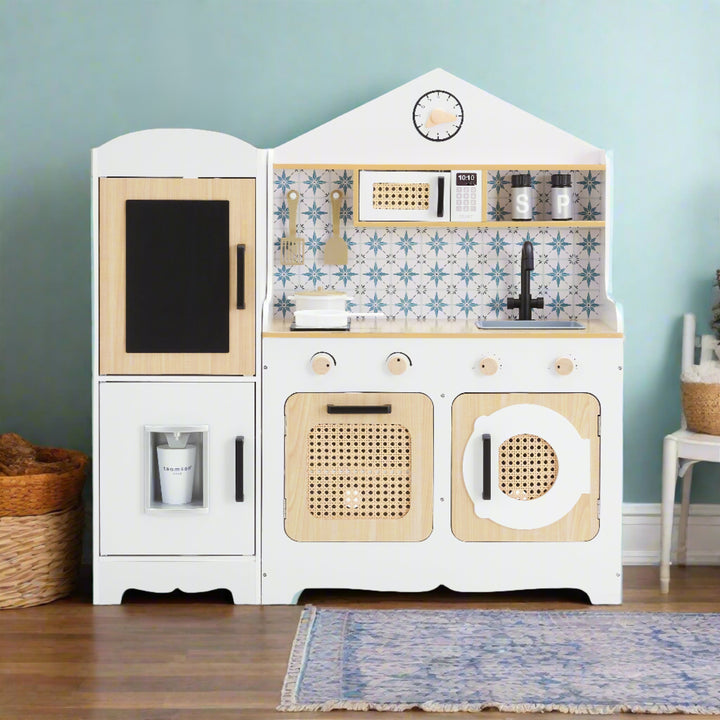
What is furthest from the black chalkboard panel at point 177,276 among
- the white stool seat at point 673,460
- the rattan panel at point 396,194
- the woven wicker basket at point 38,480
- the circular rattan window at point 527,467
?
the white stool seat at point 673,460

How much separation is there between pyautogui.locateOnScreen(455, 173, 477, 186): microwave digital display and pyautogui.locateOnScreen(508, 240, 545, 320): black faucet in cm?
28

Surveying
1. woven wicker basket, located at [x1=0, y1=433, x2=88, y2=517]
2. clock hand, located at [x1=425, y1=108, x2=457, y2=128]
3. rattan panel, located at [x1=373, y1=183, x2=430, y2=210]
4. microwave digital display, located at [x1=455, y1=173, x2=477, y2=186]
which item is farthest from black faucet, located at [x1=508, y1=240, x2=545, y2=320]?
woven wicker basket, located at [x1=0, y1=433, x2=88, y2=517]

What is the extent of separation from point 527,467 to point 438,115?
1.25 metres

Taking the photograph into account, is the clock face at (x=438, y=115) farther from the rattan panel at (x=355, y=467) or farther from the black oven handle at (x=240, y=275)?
the rattan panel at (x=355, y=467)

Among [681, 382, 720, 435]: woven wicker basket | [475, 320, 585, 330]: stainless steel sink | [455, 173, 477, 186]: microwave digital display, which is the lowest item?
[681, 382, 720, 435]: woven wicker basket

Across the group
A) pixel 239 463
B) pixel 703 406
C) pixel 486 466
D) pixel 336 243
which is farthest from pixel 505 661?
pixel 336 243

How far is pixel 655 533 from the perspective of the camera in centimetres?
373

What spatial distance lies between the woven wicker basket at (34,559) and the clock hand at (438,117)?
5.90 ft

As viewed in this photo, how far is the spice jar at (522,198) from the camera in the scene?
11.4 feet

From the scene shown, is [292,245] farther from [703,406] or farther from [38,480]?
[703,406]

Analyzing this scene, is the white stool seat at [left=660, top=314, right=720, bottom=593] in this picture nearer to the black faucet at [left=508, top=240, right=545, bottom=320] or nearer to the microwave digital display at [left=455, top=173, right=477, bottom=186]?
the black faucet at [left=508, top=240, right=545, bottom=320]

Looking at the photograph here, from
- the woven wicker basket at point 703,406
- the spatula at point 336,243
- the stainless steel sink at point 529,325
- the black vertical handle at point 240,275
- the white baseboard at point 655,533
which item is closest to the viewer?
the black vertical handle at point 240,275

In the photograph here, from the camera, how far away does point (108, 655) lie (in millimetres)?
2744

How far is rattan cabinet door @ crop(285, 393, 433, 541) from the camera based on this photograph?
10.4 feet
